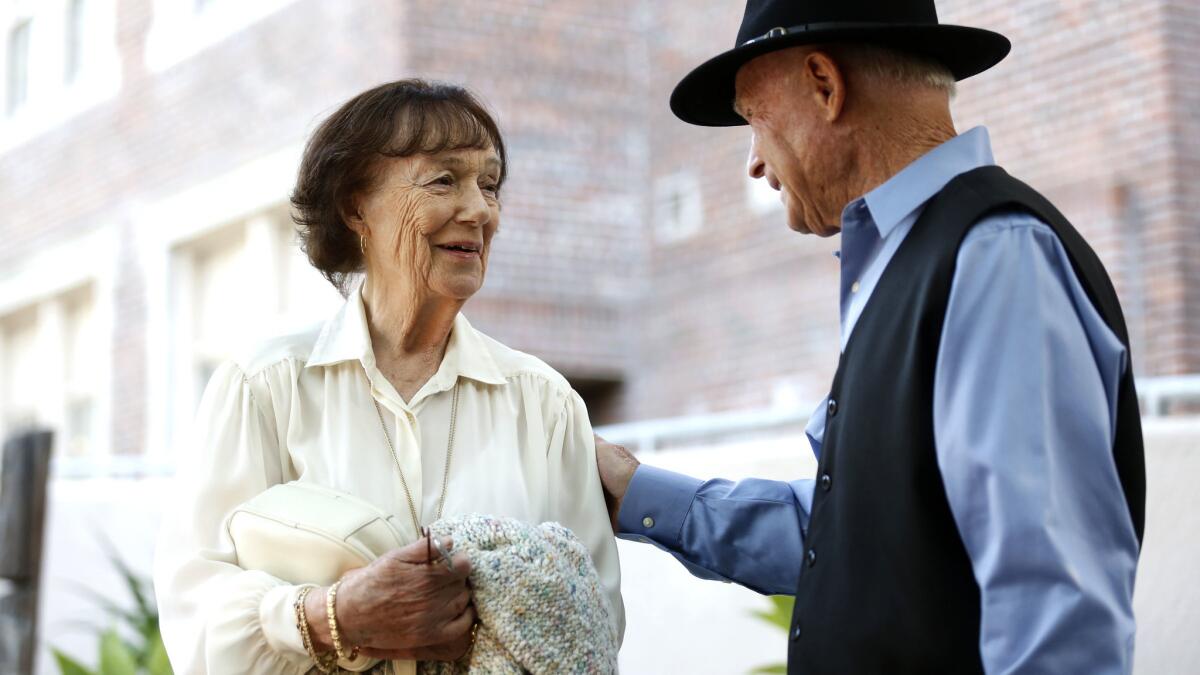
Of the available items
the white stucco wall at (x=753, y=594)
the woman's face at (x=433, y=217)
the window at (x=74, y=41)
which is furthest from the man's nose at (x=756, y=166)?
the window at (x=74, y=41)

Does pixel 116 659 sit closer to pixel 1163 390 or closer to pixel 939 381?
pixel 1163 390

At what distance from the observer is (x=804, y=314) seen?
9406 mm

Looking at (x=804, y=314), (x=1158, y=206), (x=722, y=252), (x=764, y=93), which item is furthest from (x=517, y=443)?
(x=722, y=252)

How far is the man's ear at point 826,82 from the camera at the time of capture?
112 inches

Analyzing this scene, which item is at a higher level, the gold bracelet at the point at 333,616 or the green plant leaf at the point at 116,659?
the gold bracelet at the point at 333,616

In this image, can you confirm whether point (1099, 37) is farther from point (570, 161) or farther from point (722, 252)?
point (570, 161)

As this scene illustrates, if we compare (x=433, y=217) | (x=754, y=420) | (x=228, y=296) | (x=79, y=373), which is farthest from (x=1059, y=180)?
(x=79, y=373)

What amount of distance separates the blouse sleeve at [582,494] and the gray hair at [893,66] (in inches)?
39.2

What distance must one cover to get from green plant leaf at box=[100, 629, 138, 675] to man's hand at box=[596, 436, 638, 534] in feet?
12.0

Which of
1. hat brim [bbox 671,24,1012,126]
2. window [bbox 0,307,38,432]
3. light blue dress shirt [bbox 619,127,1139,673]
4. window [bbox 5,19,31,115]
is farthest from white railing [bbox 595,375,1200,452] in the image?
window [bbox 5,19,31,115]

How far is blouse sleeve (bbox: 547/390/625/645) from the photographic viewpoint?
3318 millimetres

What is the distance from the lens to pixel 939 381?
247 centimetres

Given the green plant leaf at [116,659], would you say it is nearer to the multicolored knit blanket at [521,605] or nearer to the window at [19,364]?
the multicolored knit blanket at [521,605]

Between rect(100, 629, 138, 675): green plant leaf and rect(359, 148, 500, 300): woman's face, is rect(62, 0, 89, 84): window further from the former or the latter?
rect(359, 148, 500, 300): woman's face
